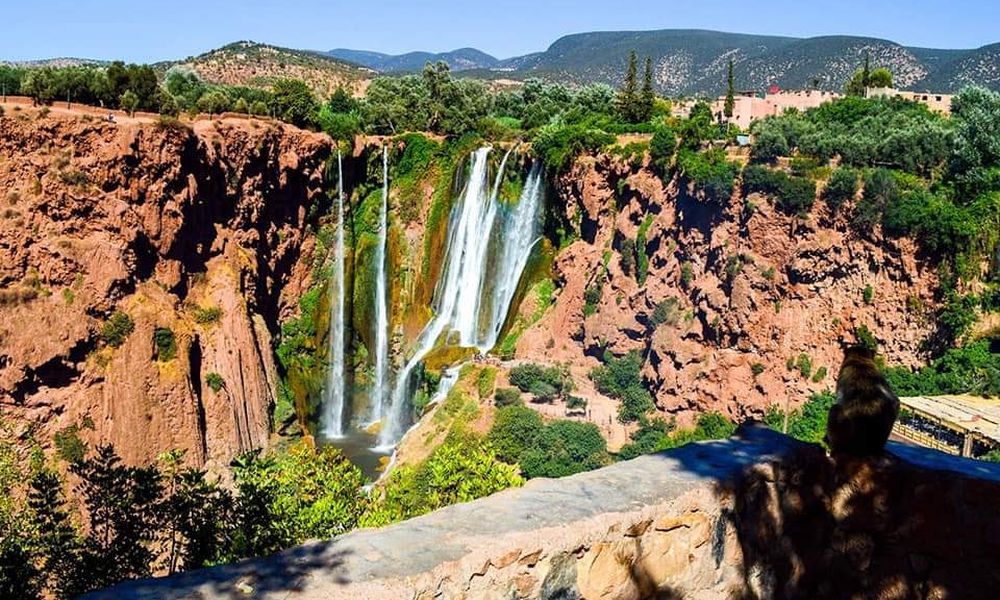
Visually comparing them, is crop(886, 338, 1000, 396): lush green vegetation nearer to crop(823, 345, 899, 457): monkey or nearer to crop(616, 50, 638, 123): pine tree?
crop(616, 50, 638, 123): pine tree

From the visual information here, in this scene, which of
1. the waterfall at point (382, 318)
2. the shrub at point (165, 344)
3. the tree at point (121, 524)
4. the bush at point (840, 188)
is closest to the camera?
the tree at point (121, 524)

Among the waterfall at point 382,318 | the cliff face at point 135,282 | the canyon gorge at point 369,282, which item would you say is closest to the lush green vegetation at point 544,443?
the canyon gorge at point 369,282

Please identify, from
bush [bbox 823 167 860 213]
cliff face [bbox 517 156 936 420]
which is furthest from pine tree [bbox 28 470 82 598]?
bush [bbox 823 167 860 213]

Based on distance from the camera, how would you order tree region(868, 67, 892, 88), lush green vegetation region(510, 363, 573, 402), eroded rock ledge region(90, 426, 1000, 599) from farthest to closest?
1. tree region(868, 67, 892, 88)
2. lush green vegetation region(510, 363, 573, 402)
3. eroded rock ledge region(90, 426, 1000, 599)

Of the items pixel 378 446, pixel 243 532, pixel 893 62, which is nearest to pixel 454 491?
pixel 243 532

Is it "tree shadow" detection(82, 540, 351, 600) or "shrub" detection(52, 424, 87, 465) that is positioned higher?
"tree shadow" detection(82, 540, 351, 600)

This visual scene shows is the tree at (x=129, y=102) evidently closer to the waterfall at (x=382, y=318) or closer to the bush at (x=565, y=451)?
the waterfall at (x=382, y=318)

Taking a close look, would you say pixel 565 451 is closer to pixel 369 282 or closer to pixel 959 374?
pixel 959 374
